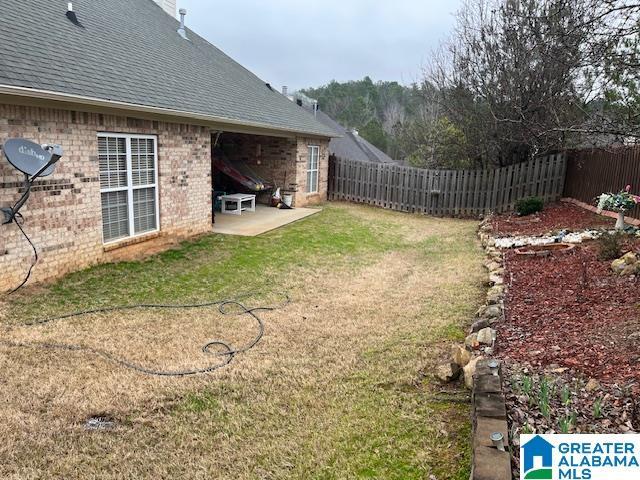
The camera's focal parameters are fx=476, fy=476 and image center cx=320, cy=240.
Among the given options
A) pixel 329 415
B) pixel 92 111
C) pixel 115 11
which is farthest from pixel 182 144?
pixel 329 415

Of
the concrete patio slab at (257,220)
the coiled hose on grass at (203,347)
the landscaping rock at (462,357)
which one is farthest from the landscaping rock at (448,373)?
the concrete patio slab at (257,220)

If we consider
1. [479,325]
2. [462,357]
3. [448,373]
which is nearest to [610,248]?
[479,325]

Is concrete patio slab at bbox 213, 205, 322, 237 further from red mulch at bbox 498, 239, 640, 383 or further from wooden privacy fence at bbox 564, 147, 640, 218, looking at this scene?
wooden privacy fence at bbox 564, 147, 640, 218

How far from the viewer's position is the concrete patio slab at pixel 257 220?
36.8 feet

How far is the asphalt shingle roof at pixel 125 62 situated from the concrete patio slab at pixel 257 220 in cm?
249

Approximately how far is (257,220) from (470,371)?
946 centimetres

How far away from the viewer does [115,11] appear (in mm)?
11656

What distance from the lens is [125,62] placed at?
913 centimetres

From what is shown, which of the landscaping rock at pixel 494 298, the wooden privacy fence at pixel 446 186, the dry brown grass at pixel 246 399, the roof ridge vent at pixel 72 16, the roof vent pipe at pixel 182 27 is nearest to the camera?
the dry brown grass at pixel 246 399

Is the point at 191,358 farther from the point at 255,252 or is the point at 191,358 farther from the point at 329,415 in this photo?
the point at 255,252

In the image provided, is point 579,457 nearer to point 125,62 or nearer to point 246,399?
point 246,399

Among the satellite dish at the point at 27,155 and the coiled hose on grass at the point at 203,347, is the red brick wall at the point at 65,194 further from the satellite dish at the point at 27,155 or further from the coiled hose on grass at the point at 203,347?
the coiled hose on grass at the point at 203,347

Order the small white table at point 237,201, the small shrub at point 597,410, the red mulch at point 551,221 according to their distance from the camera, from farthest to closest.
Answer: the small white table at point 237,201, the red mulch at point 551,221, the small shrub at point 597,410

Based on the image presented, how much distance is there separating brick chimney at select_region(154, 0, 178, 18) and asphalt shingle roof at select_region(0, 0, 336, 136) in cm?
62
